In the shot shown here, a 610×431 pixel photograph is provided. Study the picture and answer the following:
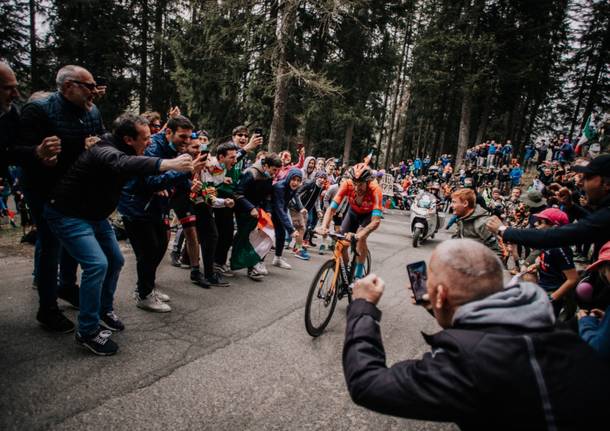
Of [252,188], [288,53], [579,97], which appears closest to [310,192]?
[252,188]

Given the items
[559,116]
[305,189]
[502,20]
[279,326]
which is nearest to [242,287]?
[279,326]

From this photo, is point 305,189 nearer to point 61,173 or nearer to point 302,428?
point 61,173

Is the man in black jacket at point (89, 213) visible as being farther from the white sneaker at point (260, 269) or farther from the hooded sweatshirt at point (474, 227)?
the hooded sweatshirt at point (474, 227)

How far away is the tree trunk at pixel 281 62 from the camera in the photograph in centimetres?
1367

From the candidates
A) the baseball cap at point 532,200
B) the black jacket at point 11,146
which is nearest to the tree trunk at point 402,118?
the baseball cap at point 532,200

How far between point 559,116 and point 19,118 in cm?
5139

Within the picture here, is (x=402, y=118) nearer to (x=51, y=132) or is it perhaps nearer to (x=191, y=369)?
(x=51, y=132)

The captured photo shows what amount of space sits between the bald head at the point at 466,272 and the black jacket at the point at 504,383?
174mm

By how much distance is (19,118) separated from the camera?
10.2 feet

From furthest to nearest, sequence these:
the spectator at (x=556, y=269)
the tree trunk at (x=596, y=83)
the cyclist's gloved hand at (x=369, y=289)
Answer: the tree trunk at (x=596, y=83) < the spectator at (x=556, y=269) < the cyclist's gloved hand at (x=369, y=289)

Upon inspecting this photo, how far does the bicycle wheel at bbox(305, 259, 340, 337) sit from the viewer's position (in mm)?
3922

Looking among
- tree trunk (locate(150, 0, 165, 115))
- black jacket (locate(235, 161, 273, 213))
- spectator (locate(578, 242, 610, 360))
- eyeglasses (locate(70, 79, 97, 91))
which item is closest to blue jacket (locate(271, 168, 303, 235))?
black jacket (locate(235, 161, 273, 213))

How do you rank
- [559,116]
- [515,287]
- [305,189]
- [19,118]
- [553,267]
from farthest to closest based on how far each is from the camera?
[559,116]
[305,189]
[553,267]
[19,118]
[515,287]

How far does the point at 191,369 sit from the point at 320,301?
165 cm
